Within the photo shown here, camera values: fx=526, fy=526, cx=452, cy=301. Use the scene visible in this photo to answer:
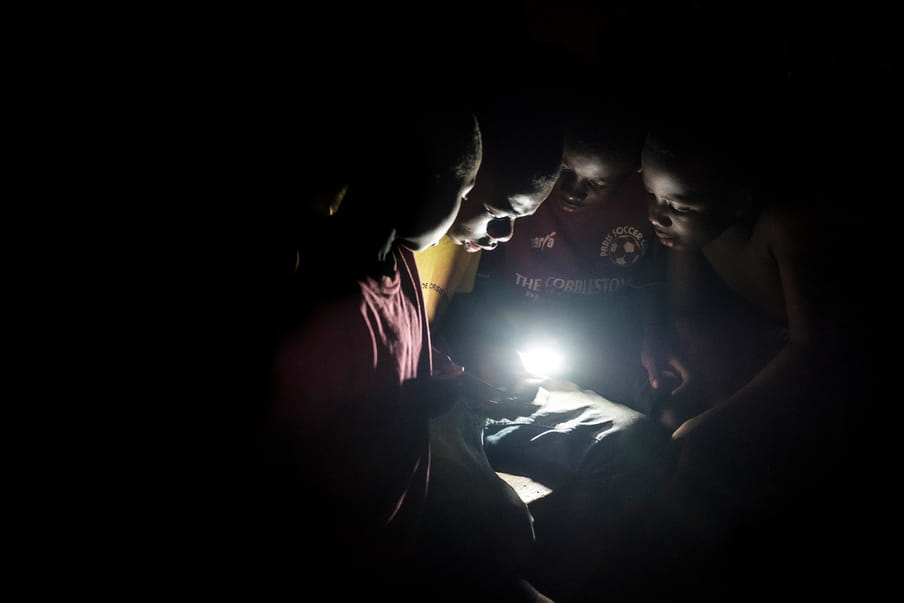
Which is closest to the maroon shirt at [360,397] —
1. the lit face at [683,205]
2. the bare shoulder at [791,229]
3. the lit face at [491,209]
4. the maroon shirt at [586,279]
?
the lit face at [491,209]

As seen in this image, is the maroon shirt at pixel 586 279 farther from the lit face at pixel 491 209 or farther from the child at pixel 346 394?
the child at pixel 346 394

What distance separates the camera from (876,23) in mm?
1897

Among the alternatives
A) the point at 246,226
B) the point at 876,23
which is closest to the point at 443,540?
the point at 246,226

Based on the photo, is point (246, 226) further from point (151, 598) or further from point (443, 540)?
point (443, 540)

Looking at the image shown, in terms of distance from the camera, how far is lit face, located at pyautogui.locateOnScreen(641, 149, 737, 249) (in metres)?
1.62

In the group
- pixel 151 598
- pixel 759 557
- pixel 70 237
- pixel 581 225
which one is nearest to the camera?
pixel 70 237

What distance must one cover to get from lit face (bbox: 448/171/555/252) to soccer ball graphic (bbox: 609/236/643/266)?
0.84 m

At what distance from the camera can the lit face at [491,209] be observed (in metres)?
1.58

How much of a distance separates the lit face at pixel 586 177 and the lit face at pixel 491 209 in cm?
30

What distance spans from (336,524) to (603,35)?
2127 millimetres

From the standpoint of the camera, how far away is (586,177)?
75.2 inches

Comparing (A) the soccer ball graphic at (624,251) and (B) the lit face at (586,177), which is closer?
(B) the lit face at (586,177)

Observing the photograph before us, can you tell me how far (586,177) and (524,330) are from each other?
33.0 inches

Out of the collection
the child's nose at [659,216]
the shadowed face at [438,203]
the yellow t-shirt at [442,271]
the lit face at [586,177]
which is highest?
the lit face at [586,177]
